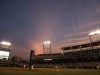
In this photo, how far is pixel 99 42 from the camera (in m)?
64.2

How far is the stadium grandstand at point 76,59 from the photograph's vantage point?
56.6 m

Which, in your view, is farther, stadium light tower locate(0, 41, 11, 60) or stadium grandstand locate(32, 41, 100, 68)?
stadium light tower locate(0, 41, 11, 60)

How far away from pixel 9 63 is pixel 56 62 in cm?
2154

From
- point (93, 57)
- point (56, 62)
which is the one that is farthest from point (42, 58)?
point (93, 57)

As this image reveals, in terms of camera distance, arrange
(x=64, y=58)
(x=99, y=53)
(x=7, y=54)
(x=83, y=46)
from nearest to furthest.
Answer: (x=99, y=53), (x=64, y=58), (x=83, y=46), (x=7, y=54)

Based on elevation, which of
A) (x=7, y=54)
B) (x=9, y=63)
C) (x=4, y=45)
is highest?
(x=4, y=45)

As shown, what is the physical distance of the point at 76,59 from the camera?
64188 millimetres

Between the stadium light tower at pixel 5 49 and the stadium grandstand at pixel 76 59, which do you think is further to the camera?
the stadium light tower at pixel 5 49

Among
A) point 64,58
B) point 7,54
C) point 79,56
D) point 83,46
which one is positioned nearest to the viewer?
point 79,56

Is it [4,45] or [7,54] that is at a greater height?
[4,45]

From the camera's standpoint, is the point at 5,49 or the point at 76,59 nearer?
the point at 76,59

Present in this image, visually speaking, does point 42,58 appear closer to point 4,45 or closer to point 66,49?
point 66,49

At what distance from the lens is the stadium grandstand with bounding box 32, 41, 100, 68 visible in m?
56.6

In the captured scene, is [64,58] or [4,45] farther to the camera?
[4,45]
